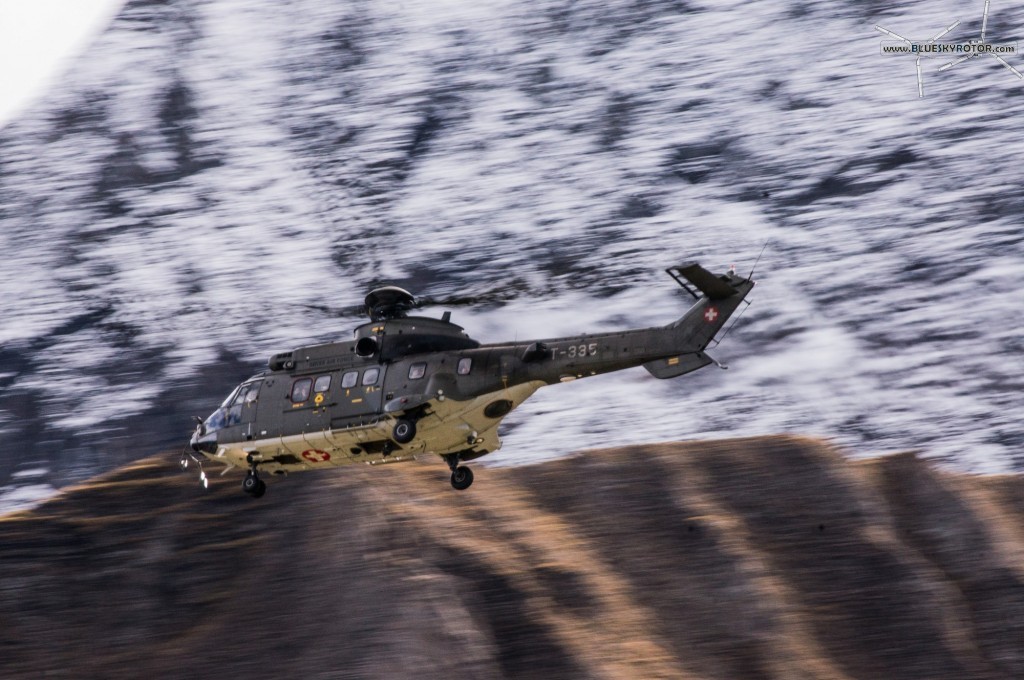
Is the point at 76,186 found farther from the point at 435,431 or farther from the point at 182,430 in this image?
the point at 435,431

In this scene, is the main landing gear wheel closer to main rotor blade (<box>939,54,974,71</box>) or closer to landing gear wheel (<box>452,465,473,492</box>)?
landing gear wheel (<box>452,465,473,492</box>)

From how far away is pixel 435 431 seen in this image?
30.8 metres

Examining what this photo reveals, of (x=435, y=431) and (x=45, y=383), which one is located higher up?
(x=435, y=431)

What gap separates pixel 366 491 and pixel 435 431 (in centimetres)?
2846

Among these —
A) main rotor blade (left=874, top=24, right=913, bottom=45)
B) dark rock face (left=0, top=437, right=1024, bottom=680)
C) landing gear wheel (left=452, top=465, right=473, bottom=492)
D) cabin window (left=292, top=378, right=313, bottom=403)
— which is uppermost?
cabin window (left=292, top=378, right=313, bottom=403)

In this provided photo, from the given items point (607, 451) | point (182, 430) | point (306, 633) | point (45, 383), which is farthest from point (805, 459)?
point (45, 383)

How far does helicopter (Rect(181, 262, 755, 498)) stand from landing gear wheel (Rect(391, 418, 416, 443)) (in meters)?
0.02

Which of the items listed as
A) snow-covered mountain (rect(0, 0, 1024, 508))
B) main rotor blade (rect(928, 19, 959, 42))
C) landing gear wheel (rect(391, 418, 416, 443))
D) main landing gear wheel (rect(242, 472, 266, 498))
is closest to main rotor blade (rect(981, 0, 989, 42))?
snow-covered mountain (rect(0, 0, 1024, 508))

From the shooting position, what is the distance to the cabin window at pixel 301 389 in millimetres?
32147

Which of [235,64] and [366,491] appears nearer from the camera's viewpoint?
Result: [366,491]

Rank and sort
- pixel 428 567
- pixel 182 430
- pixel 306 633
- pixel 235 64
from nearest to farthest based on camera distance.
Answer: pixel 306 633, pixel 428 567, pixel 182 430, pixel 235 64

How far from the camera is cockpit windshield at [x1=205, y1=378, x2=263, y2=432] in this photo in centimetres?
3322
